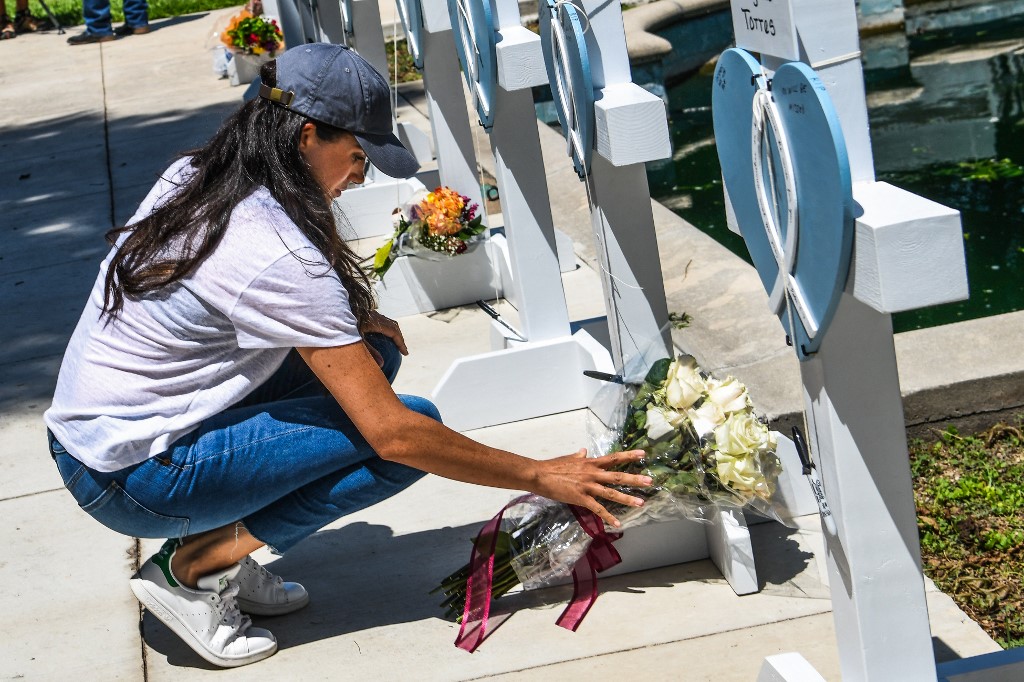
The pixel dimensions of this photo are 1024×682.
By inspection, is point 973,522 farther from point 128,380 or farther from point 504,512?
point 128,380

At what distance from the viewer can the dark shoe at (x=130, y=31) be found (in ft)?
38.2

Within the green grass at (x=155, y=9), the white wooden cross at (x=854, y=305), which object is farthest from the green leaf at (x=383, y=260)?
the green grass at (x=155, y=9)

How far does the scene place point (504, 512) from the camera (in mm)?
2783

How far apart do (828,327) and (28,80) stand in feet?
32.2

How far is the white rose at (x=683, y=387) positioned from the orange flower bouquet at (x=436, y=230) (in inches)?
90.0

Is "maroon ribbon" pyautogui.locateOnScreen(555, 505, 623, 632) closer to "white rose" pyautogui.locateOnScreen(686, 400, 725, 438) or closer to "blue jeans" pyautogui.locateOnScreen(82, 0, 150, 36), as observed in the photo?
"white rose" pyautogui.locateOnScreen(686, 400, 725, 438)

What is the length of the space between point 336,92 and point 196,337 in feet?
1.81

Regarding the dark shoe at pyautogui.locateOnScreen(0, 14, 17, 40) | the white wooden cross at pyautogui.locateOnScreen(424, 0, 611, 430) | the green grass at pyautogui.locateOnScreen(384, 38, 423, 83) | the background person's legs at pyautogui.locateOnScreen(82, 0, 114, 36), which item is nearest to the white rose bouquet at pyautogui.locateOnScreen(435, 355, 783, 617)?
the white wooden cross at pyautogui.locateOnScreen(424, 0, 611, 430)

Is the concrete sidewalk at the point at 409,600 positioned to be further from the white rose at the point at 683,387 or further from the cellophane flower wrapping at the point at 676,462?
the white rose at the point at 683,387

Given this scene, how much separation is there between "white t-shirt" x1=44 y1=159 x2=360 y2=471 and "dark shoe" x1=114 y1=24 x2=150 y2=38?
975 centimetres

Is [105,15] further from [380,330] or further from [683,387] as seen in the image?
[683,387]

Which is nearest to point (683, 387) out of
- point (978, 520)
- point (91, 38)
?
point (978, 520)

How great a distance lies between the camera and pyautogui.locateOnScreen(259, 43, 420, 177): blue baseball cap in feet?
7.76

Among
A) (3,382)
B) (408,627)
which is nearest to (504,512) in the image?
(408,627)
